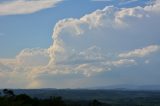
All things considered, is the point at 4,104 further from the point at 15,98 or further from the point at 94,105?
the point at 94,105

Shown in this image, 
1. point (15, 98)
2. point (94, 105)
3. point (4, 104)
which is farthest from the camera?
point (94, 105)

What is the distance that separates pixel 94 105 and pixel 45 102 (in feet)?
176

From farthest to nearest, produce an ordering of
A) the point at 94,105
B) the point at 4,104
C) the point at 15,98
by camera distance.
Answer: the point at 94,105 < the point at 15,98 < the point at 4,104

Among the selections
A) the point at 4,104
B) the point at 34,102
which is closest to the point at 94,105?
the point at 34,102

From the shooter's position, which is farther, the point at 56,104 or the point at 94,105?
the point at 94,105

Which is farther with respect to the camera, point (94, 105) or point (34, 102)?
point (94, 105)

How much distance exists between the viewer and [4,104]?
92312 mm

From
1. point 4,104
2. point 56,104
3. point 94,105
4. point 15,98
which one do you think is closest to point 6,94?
point 15,98

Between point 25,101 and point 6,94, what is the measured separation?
5.17 m

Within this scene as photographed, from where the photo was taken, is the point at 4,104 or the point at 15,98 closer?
the point at 4,104

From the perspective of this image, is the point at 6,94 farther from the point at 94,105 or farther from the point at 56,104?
the point at 94,105

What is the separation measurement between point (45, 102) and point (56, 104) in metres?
5.25

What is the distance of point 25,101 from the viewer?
4434 inches

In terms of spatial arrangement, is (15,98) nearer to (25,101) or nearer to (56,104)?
(25,101)
